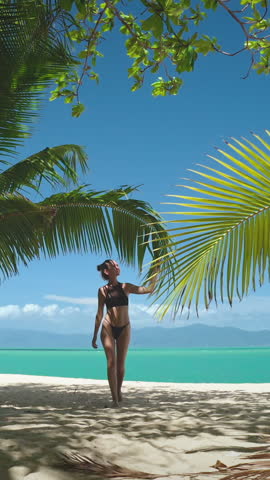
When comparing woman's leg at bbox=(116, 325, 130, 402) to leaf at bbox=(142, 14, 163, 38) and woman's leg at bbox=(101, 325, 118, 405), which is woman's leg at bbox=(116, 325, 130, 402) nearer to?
woman's leg at bbox=(101, 325, 118, 405)

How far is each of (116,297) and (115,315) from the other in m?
0.21

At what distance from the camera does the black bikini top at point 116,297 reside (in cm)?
601

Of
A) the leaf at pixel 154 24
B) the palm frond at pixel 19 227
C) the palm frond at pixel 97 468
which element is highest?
the leaf at pixel 154 24

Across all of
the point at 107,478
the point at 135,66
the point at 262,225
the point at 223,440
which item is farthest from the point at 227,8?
the point at 107,478

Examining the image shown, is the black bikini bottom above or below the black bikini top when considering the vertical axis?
below

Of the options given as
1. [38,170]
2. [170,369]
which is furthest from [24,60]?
[170,369]

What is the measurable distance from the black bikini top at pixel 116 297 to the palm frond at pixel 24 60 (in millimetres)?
2117

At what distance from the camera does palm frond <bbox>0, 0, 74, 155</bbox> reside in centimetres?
506

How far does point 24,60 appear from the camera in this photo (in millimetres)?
5645

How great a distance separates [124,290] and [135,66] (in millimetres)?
3090

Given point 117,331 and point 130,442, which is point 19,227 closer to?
point 117,331

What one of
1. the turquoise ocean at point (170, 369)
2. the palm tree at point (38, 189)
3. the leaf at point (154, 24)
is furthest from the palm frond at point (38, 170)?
the turquoise ocean at point (170, 369)

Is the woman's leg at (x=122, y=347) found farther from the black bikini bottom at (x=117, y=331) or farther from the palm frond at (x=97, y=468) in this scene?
the palm frond at (x=97, y=468)

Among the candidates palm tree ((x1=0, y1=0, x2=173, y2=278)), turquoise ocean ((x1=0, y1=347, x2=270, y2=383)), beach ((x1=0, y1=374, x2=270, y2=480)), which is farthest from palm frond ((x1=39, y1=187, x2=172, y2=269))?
turquoise ocean ((x1=0, y1=347, x2=270, y2=383))
